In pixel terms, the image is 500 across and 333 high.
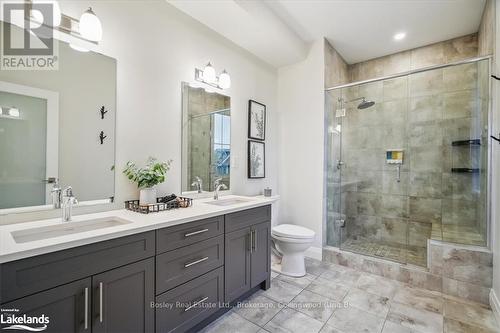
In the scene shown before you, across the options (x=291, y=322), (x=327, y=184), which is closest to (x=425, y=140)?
(x=327, y=184)

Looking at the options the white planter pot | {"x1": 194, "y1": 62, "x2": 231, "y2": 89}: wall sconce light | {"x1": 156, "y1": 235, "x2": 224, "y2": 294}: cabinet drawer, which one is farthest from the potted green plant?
{"x1": 194, "y1": 62, "x2": 231, "y2": 89}: wall sconce light

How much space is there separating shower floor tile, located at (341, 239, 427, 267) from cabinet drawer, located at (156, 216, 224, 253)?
6.45 feet

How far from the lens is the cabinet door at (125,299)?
1097mm

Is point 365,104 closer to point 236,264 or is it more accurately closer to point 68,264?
point 236,264

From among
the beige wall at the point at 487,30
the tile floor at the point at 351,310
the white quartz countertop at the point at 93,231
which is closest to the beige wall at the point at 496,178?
the beige wall at the point at 487,30

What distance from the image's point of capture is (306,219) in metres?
3.05

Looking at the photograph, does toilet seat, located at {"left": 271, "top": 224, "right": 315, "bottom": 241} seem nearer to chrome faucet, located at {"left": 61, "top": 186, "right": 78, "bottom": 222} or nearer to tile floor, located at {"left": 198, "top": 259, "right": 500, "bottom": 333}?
tile floor, located at {"left": 198, "top": 259, "right": 500, "bottom": 333}

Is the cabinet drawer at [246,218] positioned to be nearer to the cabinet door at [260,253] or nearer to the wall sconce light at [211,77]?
the cabinet door at [260,253]

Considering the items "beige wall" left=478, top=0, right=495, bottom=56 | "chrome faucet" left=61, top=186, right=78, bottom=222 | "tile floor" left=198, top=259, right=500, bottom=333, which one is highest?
"beige wall" left=478, top=0, right=495, bottom=56

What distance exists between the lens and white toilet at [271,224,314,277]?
241 cm

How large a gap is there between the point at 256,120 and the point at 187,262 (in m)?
1.93

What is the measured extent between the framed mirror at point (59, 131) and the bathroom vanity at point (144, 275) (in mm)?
248

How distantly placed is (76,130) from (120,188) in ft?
1.53

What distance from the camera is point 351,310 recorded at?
74.8 inches
